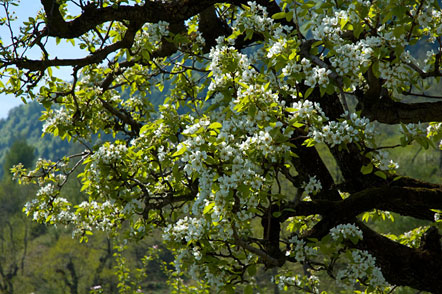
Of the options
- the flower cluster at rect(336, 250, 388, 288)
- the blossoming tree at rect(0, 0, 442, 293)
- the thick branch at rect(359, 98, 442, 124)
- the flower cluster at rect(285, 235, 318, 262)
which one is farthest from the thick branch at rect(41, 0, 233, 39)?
the flower cluster at rect(336, 250, 388, 288)

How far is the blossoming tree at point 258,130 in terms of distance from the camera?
288 centimetres

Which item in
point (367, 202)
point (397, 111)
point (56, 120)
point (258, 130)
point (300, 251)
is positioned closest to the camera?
point (258, 130)

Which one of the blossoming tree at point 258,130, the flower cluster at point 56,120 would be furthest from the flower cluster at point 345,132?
the flower cluster at point 56,120

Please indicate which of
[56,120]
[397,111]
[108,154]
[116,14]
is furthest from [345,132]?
[56,120]

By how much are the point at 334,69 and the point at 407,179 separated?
199cm

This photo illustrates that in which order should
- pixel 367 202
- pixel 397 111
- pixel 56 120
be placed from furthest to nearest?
pixel 56 120 < pixel 397 111 < pixel 367 202

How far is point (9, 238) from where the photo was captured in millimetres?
36875

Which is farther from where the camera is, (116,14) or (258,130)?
(116,14)

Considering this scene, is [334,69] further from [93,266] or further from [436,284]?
[93,266]

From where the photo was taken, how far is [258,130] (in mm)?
3172

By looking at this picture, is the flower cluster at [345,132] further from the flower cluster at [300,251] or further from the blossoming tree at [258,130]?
the flower cluster at [300,251]

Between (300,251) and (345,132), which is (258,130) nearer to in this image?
(345,132)

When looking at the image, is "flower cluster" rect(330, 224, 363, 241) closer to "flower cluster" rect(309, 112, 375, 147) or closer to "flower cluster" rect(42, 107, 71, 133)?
"flower cluster" rect(309, 112, 375, 147)

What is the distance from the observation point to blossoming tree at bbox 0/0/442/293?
9.44 ft
